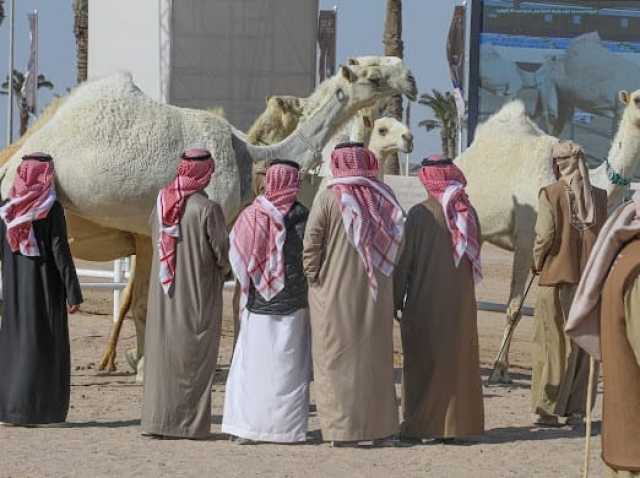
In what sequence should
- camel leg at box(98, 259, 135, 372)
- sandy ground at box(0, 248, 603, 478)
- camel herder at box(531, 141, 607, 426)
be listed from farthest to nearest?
camel leg at box(98, 259, 135, 372)
camel herder at box(531, 141, 607, 426)
sandy ground at box(0, 248, 603, 478)

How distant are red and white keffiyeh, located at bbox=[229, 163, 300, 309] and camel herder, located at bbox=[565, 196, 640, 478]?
375 centimetres

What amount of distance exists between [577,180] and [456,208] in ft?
3.62

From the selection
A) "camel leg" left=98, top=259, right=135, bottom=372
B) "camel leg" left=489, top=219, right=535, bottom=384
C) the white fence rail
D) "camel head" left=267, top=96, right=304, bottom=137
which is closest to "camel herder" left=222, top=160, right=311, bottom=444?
"camel leg" left=489, top=219, right=535, bottom=384

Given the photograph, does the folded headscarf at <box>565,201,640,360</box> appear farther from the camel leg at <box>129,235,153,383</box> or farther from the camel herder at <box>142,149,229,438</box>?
the camel leg at <box>129,235,153,383</box>

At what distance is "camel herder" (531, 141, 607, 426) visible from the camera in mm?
9797

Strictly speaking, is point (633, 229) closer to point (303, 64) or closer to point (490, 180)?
point (490, 180)

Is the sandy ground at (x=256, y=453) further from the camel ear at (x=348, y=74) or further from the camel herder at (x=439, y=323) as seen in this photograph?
the camel ear at (x=348, y=74)

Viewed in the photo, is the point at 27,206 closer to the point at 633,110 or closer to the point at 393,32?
the point at 633,110

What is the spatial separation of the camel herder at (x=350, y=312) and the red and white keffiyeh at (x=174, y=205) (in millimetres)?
764

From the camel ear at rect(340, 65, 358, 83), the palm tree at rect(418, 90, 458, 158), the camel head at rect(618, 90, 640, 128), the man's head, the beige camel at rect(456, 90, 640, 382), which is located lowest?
the palm tree at rect(418, 90, 458, 158)

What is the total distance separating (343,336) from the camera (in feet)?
28.8

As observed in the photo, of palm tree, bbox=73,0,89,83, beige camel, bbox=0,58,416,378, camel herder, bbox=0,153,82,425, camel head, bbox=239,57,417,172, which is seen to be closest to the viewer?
camel herder, bbox=0,153,82,425

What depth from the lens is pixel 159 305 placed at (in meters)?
9.10

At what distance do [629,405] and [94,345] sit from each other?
32.1 feet
